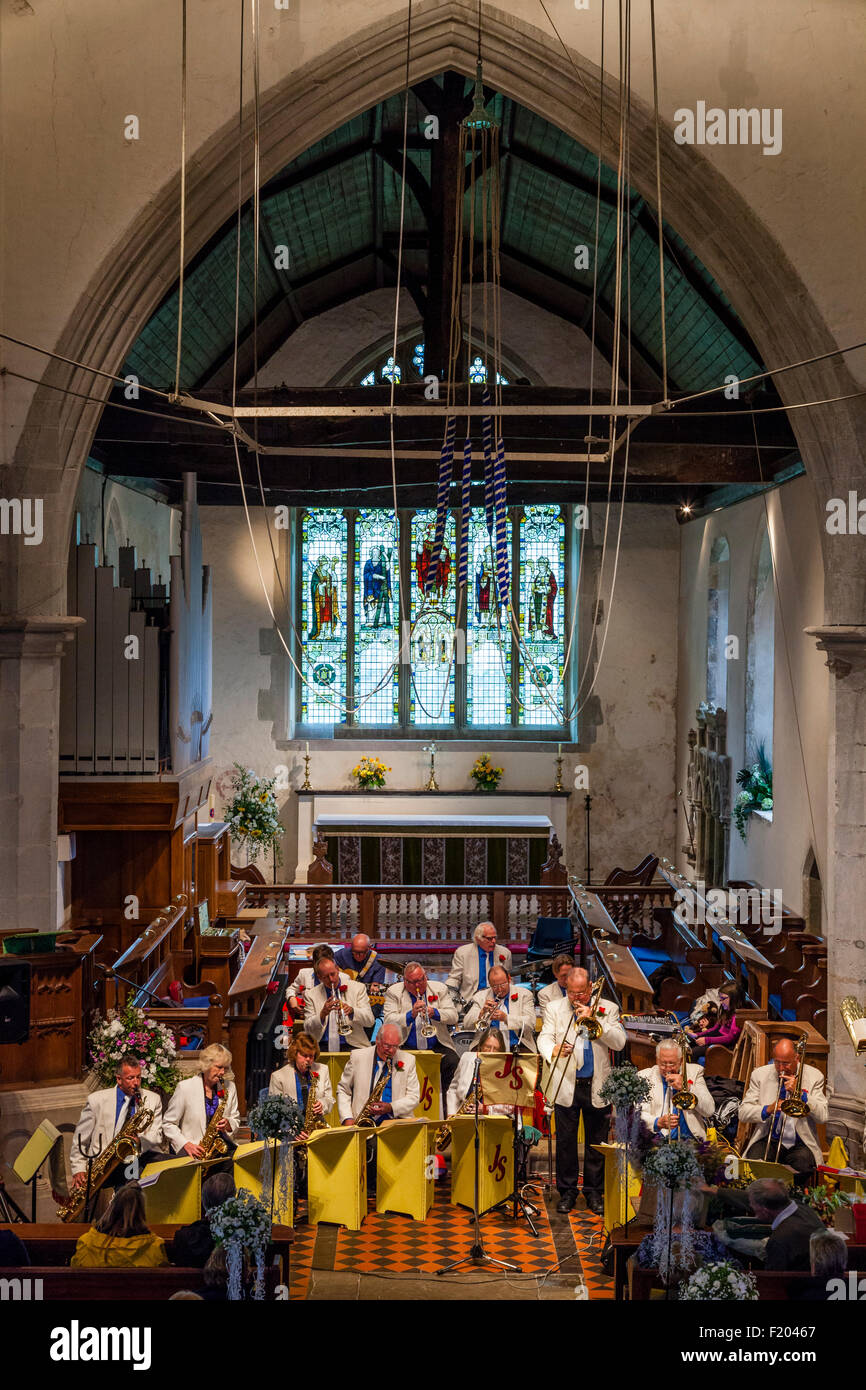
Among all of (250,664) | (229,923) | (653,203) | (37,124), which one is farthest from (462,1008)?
(250,664)

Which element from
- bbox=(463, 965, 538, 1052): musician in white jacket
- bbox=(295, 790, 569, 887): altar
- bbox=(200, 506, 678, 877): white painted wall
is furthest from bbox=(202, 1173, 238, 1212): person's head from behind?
bbox=(200, 506, 678, 877): white painted wall

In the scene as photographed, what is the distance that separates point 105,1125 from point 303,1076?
1.17 m

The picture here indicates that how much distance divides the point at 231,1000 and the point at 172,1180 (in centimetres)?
265

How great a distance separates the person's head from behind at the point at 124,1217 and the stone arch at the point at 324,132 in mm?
4304

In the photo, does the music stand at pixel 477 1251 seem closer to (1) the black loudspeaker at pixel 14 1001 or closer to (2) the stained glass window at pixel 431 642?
(1) the black loudspeaker at pixel 14 1001

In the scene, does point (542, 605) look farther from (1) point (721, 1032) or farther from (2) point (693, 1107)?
(2) point (693, 1107)

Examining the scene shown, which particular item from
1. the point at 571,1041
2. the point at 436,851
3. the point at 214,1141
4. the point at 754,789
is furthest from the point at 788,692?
the point at 214,1141

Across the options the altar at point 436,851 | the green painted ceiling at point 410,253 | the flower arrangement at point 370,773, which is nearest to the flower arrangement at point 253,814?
the altar at point 436,851

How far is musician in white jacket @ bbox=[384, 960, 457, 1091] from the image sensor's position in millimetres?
7598

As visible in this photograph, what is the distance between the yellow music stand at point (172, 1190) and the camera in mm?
5824

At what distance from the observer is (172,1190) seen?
5.87 metres

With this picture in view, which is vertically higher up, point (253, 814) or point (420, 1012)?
point (253, 814)
